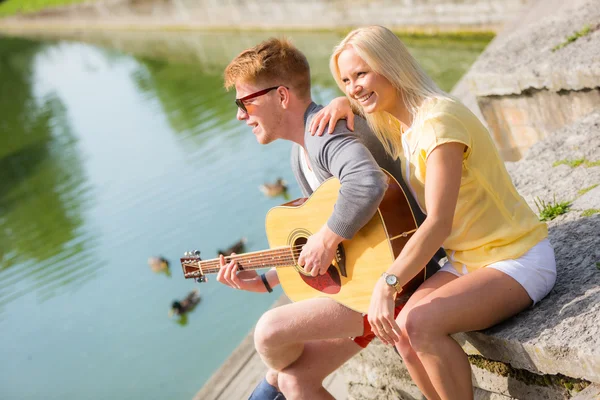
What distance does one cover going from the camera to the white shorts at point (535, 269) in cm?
280

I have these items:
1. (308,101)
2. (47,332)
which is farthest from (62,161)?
(308,101)

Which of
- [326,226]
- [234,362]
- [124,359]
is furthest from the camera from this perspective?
[124,359]

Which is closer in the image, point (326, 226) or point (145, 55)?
point (326, 226)

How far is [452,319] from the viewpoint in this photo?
8.85 feet

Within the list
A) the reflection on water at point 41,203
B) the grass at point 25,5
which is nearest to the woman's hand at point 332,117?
the reflection on water at point 41,203

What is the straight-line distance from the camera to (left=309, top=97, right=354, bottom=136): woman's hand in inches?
123

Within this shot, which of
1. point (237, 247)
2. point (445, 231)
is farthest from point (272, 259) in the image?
point (237, 247)

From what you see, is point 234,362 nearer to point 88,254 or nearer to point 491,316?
point 491,316

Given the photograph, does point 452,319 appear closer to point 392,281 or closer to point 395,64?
point 392,281

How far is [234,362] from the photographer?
5.18 m

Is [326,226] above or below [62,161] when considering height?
below

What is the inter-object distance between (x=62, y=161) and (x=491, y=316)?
15801mm

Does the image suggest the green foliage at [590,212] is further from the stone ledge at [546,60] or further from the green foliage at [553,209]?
the stone ledge at [546,60]

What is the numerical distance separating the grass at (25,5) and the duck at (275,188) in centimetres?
3402
